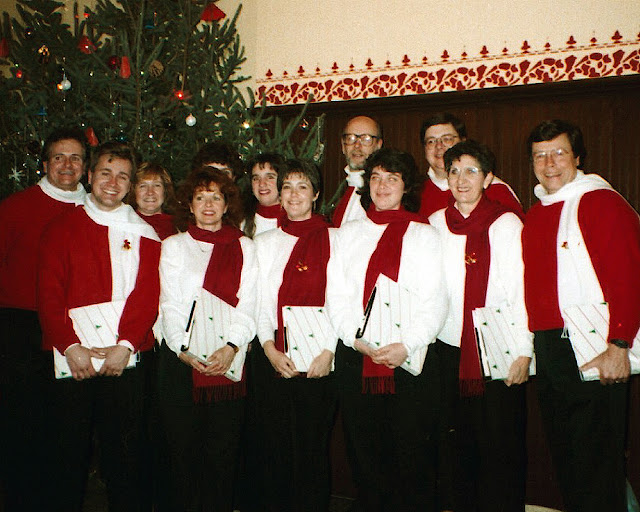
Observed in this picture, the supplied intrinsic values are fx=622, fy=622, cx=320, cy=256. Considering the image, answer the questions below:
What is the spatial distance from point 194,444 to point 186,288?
65 centimetres

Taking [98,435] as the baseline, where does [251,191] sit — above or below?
above

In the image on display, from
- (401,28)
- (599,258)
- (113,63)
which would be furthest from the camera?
(401,28)

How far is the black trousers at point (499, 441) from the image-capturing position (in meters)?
2.54

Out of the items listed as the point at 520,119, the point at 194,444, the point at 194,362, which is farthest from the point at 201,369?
the point at 520,119

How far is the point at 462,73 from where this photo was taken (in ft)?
13.7

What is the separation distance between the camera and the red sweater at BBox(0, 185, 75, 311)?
285 centimetres

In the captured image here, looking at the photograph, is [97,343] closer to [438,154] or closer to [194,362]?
[194,362]

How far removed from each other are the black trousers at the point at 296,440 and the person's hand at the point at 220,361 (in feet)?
0.82

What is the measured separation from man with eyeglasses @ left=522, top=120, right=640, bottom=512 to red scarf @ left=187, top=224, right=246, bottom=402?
48.6 inches

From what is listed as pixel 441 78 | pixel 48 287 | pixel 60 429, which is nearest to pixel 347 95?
pixel 441 78

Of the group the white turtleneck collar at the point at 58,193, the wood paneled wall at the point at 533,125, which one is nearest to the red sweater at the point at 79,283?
the white turtleneck collar at the point at 58,193

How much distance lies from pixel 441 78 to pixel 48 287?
2898 millimetres

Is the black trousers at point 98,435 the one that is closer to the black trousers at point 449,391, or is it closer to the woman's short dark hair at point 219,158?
the woman's short dark hair at point 219,158

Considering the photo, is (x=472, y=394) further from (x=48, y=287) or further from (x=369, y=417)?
(x=48, y=287)
